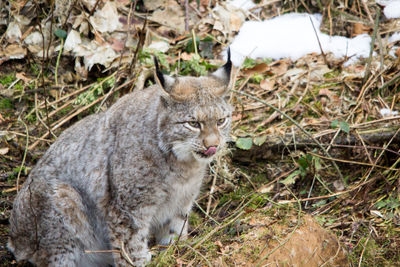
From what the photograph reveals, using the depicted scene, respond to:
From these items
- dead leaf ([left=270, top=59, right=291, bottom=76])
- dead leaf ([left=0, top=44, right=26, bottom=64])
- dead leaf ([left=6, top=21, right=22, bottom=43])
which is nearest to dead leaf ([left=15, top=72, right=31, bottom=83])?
dead leaf ([left=0, top=44, right=26, bottom=64])

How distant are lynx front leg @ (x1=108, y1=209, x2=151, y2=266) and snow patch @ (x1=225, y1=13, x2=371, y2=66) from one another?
3.05m

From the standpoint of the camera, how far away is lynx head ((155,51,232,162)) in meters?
4.06

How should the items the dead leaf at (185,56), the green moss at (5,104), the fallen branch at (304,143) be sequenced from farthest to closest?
the dead leaf at (185,56)
the green moss at (5,104)
the fallen branch at (304,143)

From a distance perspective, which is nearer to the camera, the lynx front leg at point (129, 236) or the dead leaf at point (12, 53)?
the lynx front leg at point (129, 236)

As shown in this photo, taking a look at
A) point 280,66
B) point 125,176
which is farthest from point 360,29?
point 125,176

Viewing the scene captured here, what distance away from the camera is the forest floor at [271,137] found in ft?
13.6

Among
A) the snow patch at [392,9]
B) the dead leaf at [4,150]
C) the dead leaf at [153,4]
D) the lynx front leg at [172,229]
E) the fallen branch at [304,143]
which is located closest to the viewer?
the lynx front leg at [172,229]

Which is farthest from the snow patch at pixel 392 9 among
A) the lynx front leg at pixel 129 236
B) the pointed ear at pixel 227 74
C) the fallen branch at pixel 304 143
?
the lynx front leg at pixel 129 236

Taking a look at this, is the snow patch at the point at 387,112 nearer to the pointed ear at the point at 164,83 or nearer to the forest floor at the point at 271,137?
the forest floor at the point at 271,137

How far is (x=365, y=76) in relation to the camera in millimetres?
5969

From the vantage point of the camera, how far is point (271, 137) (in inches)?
221

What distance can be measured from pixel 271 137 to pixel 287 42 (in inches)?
74.8

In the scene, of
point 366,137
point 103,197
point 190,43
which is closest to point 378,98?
point 366,137

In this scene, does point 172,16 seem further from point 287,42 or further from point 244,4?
point 287,42
